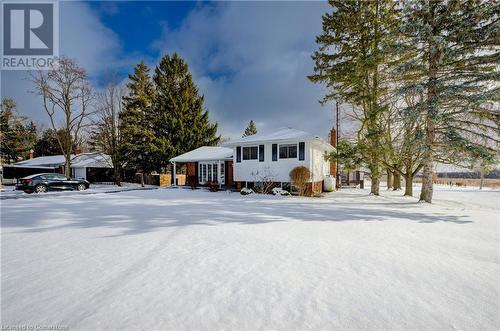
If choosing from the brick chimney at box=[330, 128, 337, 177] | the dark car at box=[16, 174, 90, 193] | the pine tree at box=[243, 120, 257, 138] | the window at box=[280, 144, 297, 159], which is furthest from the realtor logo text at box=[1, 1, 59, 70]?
the pine tree at box=[243, 120, 257, 138]

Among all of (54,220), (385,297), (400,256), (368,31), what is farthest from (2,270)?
(368,31)

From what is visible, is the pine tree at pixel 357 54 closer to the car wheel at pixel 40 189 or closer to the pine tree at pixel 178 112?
the pine tree at pixel 178 112

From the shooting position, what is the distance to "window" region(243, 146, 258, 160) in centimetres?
1827

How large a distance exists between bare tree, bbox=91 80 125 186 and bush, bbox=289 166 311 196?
2111 centimetres

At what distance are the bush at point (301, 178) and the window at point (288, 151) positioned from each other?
4.13 ft

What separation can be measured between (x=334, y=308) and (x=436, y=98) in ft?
37.5

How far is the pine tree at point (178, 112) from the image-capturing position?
29.9m

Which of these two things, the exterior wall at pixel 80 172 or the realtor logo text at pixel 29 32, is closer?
the realtor logo text at pixel 29 32

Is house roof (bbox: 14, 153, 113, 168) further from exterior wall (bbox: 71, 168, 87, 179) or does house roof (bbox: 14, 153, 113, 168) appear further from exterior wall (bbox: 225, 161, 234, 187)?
exterior wall (bbox: 225, 161, 234, 187)

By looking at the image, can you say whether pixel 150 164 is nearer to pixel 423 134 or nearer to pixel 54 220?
pixel 54 220

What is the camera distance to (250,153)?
18484 mm

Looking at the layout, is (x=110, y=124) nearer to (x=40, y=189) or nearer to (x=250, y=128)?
(x=40, y=189)

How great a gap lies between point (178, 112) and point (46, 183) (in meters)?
16.5

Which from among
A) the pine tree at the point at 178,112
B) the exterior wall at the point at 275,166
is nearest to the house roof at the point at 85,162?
the pine tree at the point at 178,112
